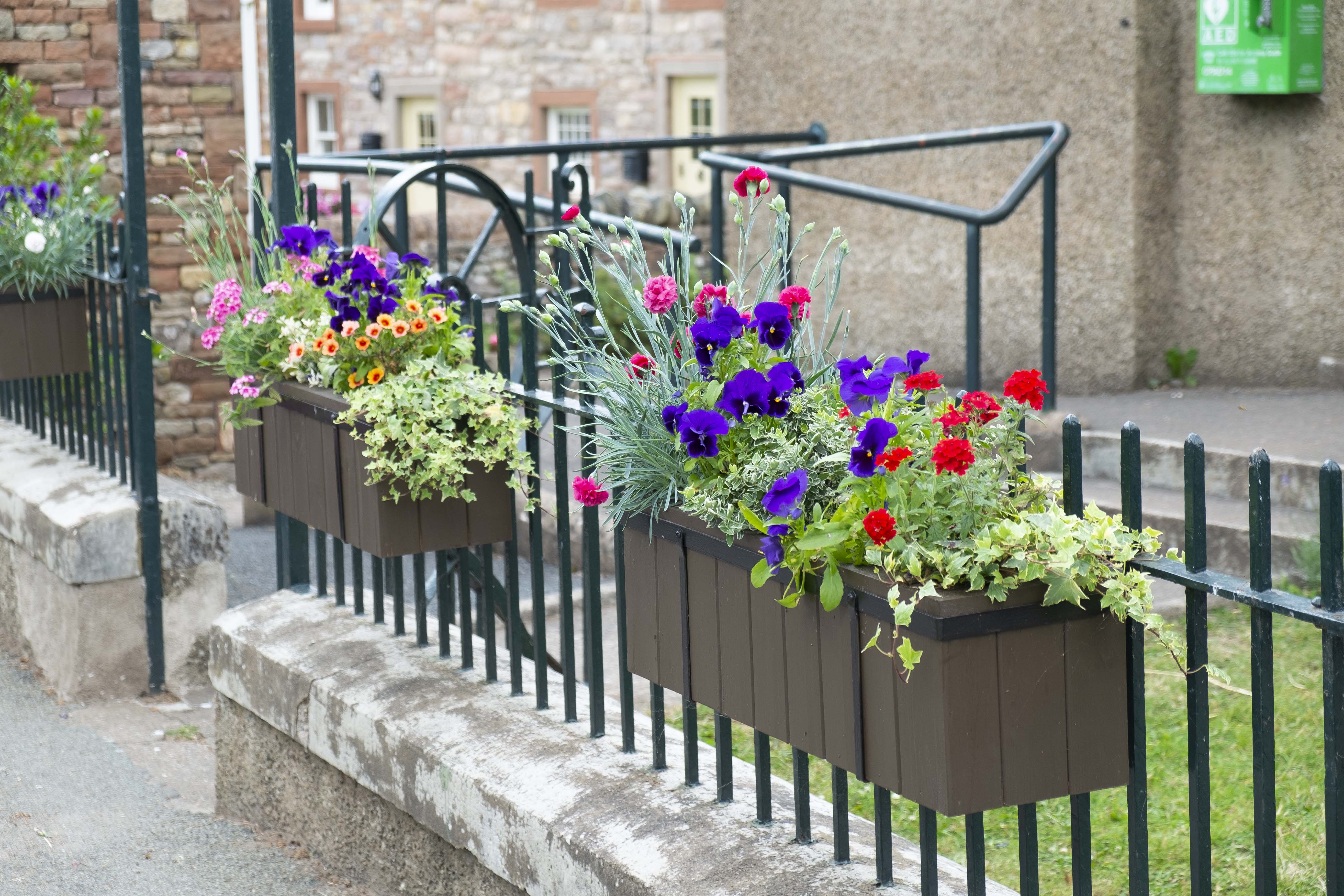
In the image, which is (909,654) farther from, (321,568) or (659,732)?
(321,568)

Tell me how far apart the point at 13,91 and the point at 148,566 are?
12.2 feet

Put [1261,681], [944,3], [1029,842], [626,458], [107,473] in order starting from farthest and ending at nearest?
1. [944,3]
2. [107,473]
3. [626,458]
4. [1029,842]
5. [1261,681]

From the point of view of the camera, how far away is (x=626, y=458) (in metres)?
2.23

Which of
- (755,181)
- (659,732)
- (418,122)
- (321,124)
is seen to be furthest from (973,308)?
(321,124)

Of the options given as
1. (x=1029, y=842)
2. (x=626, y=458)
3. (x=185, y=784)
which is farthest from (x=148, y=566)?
(x=1029, y=842)

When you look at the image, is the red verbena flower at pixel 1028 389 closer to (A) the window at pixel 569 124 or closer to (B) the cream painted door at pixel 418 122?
(A) the window at pixel 569 124

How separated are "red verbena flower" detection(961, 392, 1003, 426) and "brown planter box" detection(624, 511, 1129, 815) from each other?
246mm

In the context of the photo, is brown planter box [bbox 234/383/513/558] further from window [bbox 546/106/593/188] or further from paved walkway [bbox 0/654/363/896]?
window [bbox 546/106/593/188]

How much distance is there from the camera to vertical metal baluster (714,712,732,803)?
7.68 ft

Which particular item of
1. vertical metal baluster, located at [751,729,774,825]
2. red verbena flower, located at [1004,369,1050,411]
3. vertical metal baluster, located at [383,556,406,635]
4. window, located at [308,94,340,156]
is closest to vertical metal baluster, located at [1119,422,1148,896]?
red verbena flower, located at [1004,369,1050,411]

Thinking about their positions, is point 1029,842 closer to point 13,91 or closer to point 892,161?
point 892,161

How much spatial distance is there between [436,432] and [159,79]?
6503 mm

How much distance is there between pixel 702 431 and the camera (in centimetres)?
195

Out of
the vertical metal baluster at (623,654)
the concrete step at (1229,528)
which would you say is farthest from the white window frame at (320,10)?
the vertical metal baluster at (623,654)
